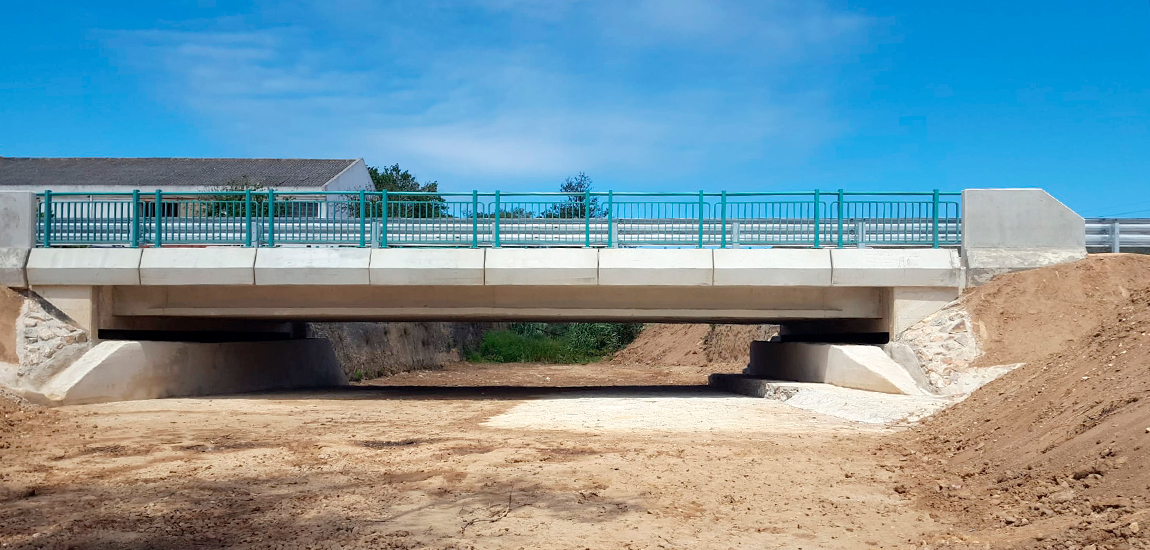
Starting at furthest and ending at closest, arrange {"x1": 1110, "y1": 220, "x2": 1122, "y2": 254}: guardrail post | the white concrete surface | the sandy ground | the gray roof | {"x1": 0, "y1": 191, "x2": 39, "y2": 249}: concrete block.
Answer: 1. the gray roof
2. {"x1": 1110, "y1": 220, "x2": 1122, "y2": 254}: guardrail post
3. {"x1": 0, "y1": 191, "x2": 39, "y2": 249}: concrete block
4. the white concrete surface
5. the sandy ground

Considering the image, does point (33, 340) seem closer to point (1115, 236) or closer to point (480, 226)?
point (480, 226)

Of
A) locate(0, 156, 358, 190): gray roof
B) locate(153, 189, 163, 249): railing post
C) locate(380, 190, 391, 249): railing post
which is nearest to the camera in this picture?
locate(153, 189, 163, 249): railing post

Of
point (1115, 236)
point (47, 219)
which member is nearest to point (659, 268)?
point (1115, 236)

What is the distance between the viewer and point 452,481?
827 centimetres

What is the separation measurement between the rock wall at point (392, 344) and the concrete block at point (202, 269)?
504 inches

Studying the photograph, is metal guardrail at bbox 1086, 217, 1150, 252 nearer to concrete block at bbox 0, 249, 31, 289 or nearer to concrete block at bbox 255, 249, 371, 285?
concrete block at bbox 255, 249, 371, 285

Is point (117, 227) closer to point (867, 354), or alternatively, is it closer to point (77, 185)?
point (867, 354)

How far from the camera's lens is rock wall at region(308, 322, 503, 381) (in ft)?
114

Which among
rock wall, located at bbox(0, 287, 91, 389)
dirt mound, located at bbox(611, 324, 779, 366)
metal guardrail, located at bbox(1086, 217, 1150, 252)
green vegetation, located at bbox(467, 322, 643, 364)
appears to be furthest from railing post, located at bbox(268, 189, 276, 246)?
green vegetation, located at bbox(467, 322, 643, 364)

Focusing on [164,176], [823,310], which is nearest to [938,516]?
[823,310]

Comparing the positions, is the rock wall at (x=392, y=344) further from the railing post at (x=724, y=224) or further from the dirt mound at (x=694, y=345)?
the railing post at (x=724, y=224)

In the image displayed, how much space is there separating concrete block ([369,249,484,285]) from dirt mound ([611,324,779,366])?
2745 cm

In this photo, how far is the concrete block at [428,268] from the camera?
1817 cm

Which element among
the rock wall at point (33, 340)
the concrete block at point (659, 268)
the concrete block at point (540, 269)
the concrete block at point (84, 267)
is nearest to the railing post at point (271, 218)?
the concrete block at point (84, 267)
